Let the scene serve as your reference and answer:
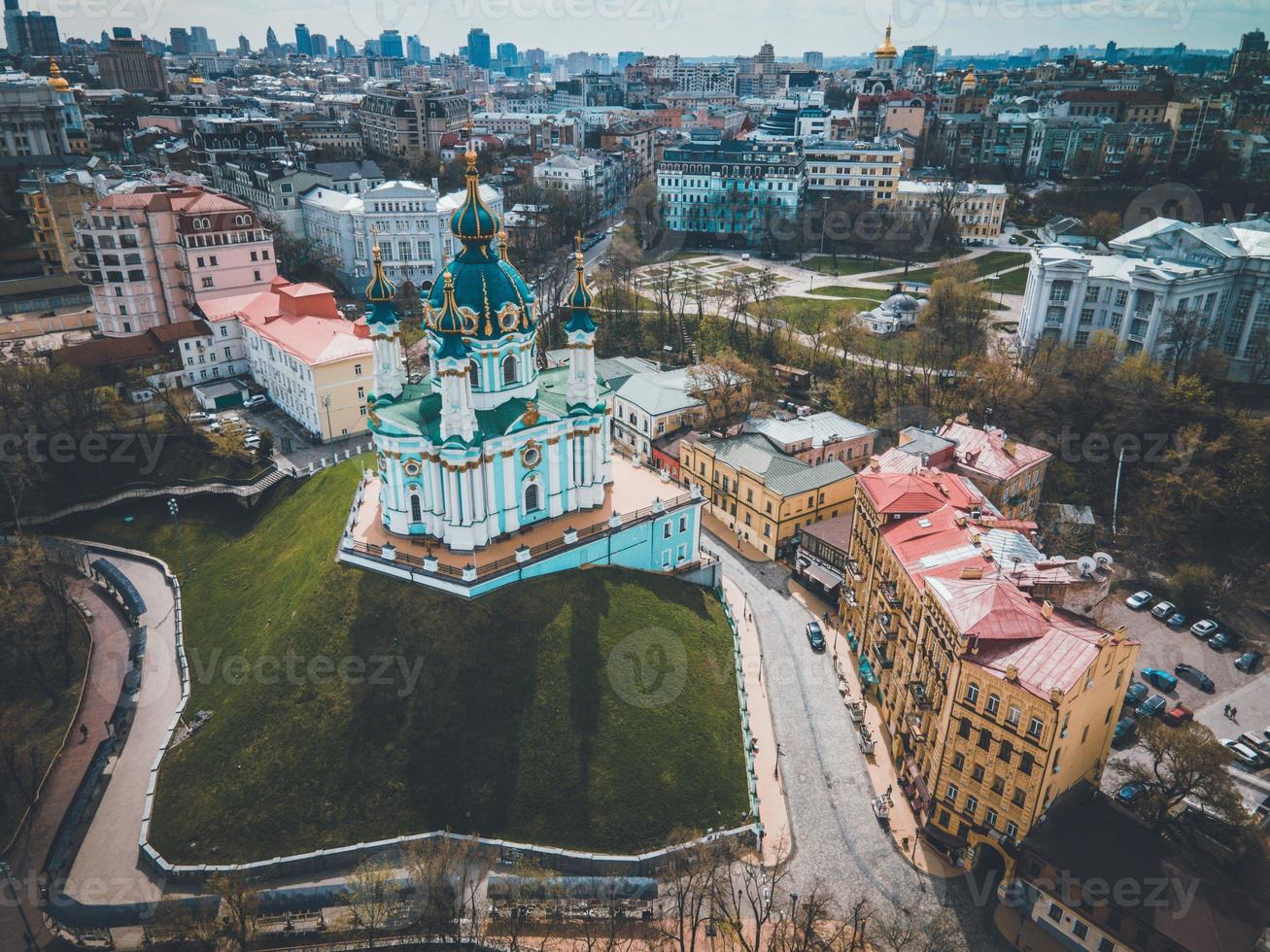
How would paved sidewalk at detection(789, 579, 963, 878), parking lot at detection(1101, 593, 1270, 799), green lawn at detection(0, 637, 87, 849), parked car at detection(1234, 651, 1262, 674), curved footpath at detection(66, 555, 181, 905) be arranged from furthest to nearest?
parked car at detection(1234, 651, 1262, 674), parking lot at detection(1101, 593, 1270, 799), green lawn at detection(0, 637, 87, 849), paved sidewalk at detection(789, 579, 963, 878), curved footpath at detection(66, 555, 181, 905)

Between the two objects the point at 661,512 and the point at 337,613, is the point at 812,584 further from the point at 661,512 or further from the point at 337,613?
the point at 337,613

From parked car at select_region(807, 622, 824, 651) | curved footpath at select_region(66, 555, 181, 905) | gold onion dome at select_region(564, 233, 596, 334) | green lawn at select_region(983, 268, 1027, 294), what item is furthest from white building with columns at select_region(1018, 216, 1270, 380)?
curved footpath at select_region(66, 555, 181, 905)

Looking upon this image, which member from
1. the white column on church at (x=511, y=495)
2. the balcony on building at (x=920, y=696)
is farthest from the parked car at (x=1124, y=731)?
the white column on church at (x=511, y=495)

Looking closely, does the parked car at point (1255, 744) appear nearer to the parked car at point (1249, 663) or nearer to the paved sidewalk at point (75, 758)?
the parked car at point (1249, 663)

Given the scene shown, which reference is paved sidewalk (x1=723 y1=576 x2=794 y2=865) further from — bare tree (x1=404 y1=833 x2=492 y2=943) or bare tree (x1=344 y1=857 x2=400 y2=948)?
bare tree (x1=344 y1=857 x2=400 y2=948)

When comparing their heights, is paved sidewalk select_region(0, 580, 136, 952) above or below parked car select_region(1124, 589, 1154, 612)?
below

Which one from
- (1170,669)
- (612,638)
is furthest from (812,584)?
(1170,669)
